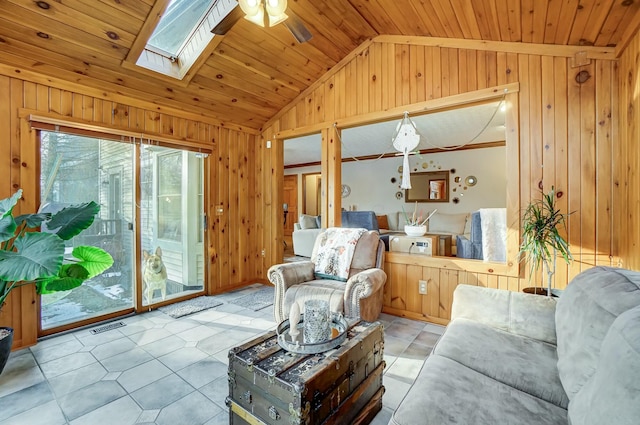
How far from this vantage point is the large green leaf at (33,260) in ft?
5.95

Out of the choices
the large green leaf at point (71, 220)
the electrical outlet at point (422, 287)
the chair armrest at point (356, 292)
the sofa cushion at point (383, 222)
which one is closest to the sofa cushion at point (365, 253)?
the chair armrest at point (356, 292)

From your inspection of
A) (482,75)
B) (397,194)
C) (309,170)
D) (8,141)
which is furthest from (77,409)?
(309,170)

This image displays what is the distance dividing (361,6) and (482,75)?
1.33 meters

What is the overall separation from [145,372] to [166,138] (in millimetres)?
2524

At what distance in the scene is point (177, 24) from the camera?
9.50ft

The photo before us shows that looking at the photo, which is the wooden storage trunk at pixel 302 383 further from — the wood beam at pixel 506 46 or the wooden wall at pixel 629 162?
the wood beam at pixel 506 46

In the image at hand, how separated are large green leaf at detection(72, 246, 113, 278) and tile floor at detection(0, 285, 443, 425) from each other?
629mm

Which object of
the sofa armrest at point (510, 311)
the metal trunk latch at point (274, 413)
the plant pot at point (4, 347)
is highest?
the sofa armrest at point (510, 311)

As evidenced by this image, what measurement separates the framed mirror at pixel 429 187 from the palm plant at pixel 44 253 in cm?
603

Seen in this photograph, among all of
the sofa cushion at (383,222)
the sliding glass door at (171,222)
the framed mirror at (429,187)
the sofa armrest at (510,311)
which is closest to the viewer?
the sofa armrest at (510,311)

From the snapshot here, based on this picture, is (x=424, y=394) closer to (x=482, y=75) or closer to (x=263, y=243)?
(x=482, y=75)

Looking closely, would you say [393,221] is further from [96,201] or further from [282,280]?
[96,201]

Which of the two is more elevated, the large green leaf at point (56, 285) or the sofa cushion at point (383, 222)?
the sofa cushion at point (383, 222)

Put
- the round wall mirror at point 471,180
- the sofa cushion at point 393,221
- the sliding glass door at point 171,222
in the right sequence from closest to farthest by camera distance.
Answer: the sliding glass door at point 171,222
the round wall mirror at point 471,180
the sofa cushion at point 393,221
